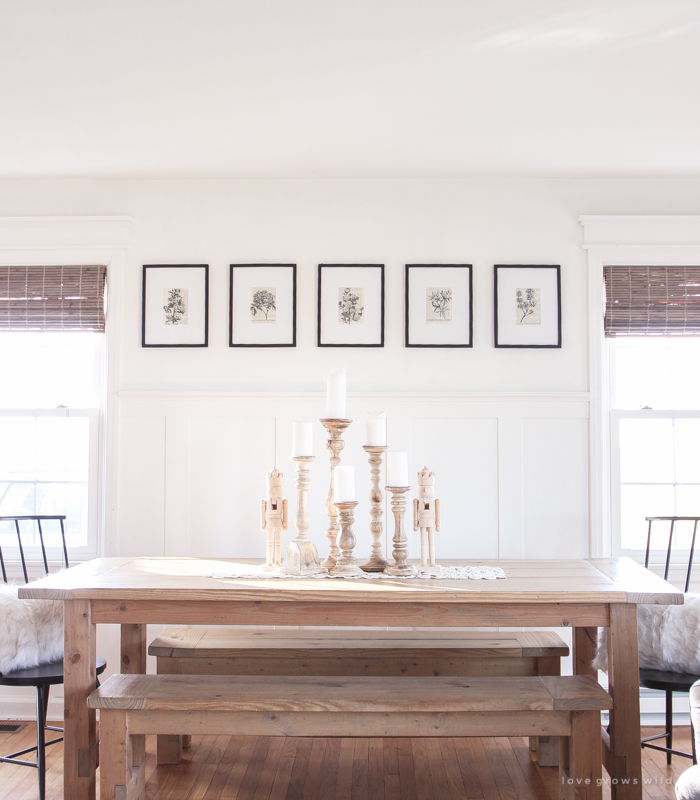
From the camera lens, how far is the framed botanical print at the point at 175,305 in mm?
3176

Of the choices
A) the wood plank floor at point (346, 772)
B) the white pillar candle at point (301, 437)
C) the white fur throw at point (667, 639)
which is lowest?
the wood plank floor at point (346, 772)

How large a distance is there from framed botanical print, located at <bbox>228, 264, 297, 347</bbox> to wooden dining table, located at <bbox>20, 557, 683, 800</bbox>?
1.37 m

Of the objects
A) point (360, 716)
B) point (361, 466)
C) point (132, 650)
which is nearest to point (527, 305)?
point (361, 466)

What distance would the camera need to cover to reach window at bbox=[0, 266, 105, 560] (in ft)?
10.6

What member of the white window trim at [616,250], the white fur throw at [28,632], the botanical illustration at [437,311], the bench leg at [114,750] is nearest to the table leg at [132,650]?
the white fur throw at [28,632]

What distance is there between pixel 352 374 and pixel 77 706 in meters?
1.75

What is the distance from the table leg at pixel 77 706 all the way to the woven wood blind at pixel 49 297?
1.58m

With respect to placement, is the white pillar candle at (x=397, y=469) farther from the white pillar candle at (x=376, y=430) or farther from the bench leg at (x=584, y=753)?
the bench leg at (x=584, y=753)

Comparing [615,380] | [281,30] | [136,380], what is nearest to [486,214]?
[615,380]

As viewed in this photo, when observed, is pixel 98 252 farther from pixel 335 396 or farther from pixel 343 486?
pixel 343 486

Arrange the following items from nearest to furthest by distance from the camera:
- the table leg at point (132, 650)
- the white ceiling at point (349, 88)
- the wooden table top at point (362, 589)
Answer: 1. the white ceiling at point (349, 88)
2. the wooden table top at point (362, 589)
3. the table leg at point (132, 650)

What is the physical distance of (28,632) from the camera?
2385 millimetres

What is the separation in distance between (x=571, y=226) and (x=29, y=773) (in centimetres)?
330

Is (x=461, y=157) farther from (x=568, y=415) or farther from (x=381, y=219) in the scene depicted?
(x=568, y=415)
